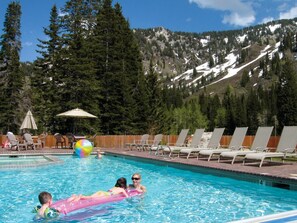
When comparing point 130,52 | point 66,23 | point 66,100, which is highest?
point 66,23

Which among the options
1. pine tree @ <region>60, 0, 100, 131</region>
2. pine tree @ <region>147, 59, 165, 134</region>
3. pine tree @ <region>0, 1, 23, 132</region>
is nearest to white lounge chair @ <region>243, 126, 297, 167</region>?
pine tree @ <region>60, 0, 100, 131</region>

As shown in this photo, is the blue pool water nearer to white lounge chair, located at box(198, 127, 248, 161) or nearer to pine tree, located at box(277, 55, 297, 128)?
white lounge chair, located at box(198, 127, 248, 161)

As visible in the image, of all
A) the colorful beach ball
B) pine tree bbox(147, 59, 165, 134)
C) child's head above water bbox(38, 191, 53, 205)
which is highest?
pine tree bbox(147, 59, 165, 134)

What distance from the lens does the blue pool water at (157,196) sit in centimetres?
617

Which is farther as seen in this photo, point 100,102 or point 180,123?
point 180,123

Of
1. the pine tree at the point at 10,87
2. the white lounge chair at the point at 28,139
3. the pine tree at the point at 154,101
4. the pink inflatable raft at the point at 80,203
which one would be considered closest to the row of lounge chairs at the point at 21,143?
the white lounge chair at the point at 28,139

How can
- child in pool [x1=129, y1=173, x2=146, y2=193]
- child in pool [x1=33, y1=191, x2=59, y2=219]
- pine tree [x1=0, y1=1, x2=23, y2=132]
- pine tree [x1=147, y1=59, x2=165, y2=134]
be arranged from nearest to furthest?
child in pool [x1=33, y1=191, x2=59, y2=219] < child in pool [x1=129, y1=173, x2=146, y2=193] < pine tree [x1=0, y1=1, x2=23, y2=132] < pine tree [x1=147, y1=59, x2=165, y2=134]

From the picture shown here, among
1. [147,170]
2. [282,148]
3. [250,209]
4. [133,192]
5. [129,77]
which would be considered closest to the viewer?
[250,209]

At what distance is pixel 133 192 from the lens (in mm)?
7535

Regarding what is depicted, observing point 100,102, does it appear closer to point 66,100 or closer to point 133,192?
point 66,100

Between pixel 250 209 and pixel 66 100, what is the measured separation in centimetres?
2159

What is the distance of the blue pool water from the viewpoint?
6172 millimetres

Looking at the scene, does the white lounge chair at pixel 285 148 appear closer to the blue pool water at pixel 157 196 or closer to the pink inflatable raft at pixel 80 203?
the blue pool water at pixel 157 196

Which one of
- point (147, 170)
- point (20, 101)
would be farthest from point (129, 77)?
point (147, 170)
